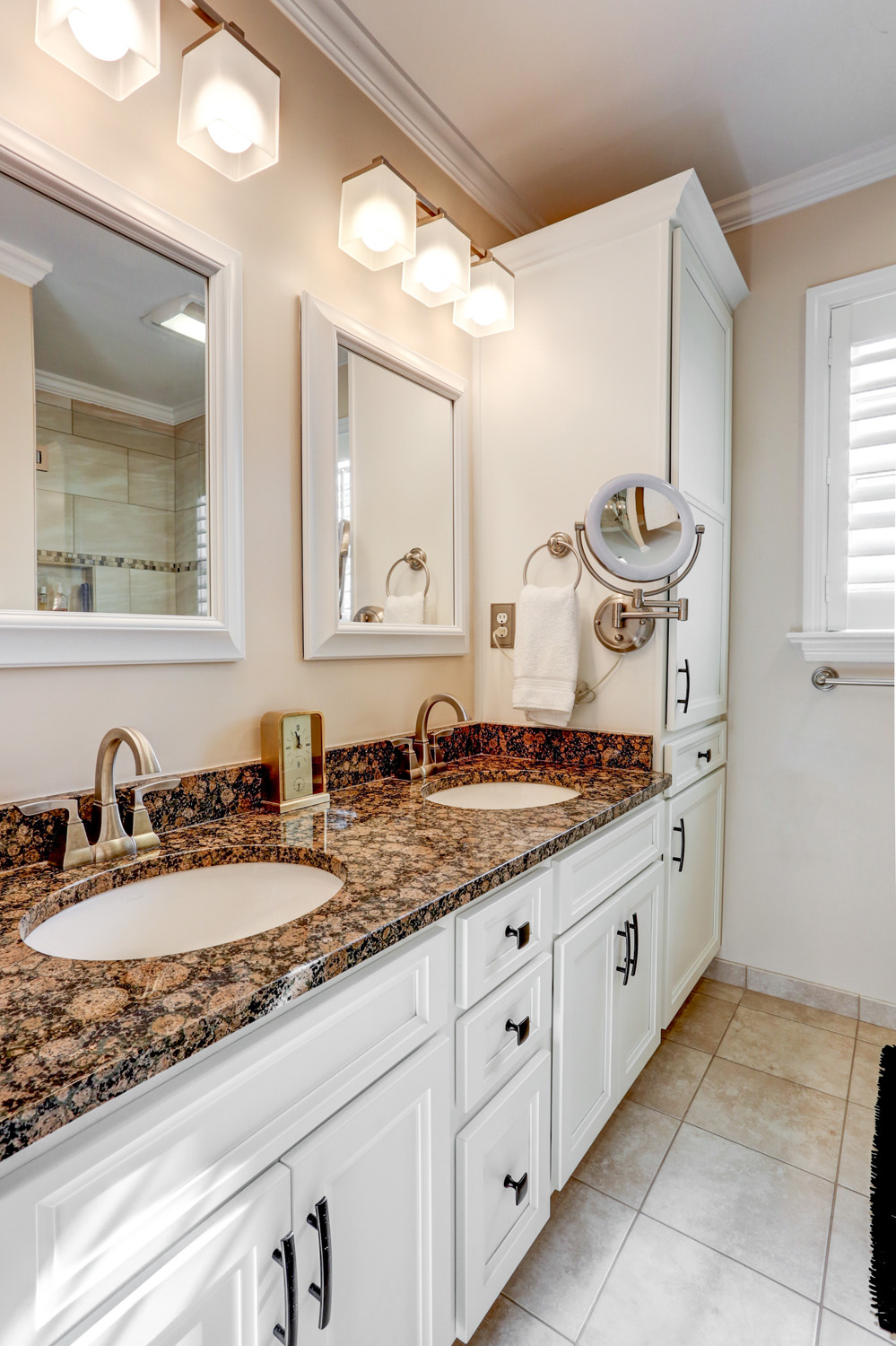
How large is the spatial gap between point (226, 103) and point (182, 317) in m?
0.32

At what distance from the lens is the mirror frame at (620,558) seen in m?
1.64

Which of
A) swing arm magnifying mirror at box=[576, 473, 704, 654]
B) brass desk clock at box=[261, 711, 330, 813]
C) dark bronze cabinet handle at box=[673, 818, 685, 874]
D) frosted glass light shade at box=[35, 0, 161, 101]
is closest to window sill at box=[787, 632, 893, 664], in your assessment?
swing arm magnifying mirror at box=[576, 473, 704, 654]

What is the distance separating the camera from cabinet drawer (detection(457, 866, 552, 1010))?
37.7 inches

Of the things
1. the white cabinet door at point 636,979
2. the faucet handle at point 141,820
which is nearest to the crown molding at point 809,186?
the white cabinet door at point 636,979

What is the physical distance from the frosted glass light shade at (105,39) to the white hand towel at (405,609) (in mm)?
1010

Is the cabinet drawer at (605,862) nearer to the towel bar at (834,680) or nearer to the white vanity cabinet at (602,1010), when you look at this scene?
the white vanity cabinet at (602,1010)

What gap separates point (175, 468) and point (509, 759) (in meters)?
1.17

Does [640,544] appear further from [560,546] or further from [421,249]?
[421,249]

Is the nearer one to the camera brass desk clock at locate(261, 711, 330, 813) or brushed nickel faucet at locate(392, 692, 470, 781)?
brass desk clock at locate(261, 711, 330, 813)

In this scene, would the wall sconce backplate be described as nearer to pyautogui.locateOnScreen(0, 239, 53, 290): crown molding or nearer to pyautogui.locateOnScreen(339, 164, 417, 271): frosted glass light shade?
pyautogui.locateOnScreen(339, 164, 417, 271): frosted glass light shade

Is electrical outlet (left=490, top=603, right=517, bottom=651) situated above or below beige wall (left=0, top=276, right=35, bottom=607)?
below

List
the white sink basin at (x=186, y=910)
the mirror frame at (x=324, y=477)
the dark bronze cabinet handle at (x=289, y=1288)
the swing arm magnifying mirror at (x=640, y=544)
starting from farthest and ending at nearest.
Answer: the swing arm magnifying mirror at (x=640, y=544) < the mirror frame at (x=324, y=477) < the white sink basin at (x=186, y=910) < the dark bronze cabinet handle at (x=289, y=1288)

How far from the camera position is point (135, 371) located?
3.71 feet

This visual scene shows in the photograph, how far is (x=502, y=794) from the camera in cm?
170
